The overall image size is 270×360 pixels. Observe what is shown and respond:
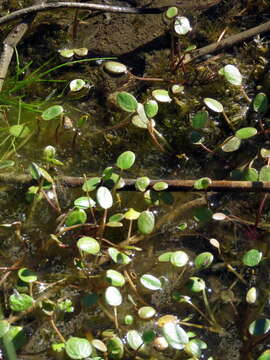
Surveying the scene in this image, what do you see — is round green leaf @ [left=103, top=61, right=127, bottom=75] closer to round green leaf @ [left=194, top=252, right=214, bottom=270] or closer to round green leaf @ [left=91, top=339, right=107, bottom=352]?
round green leaf @ [left=194, top=252, right=214, bottom=270]

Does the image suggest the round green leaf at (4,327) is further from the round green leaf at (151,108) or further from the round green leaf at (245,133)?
the round green leaf at (245,133)

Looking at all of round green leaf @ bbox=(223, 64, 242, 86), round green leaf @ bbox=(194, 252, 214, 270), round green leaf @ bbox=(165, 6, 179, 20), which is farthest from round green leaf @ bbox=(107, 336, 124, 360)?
round green leaf @ bbox=(165, 6, 179, 20)

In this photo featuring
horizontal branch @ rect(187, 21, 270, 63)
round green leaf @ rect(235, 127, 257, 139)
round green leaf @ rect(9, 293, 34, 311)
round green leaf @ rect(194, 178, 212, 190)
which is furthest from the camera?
horizontal branch @ rect(187, 21, 270, 63)

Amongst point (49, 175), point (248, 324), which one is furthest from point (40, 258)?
point (248, 324)

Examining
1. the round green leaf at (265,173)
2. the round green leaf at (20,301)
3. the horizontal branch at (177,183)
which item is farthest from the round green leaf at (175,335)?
the round green leaf at (265,173)

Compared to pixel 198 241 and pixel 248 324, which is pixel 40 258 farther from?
pixel 248 324

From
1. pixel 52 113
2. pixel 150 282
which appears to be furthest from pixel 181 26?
pixel 150 282
